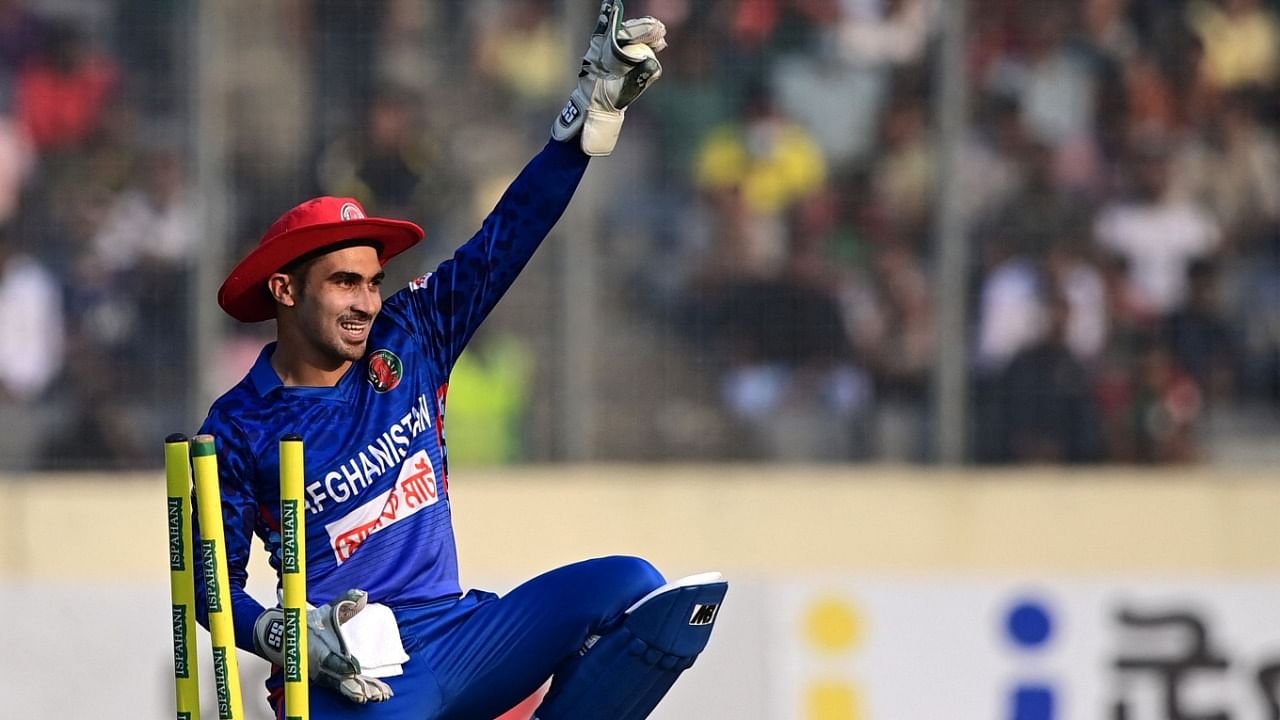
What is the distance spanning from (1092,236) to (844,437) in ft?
4.41

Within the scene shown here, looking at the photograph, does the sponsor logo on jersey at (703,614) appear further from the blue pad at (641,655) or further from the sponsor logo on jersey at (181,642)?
the sponsor logo on jersey at (181,642)

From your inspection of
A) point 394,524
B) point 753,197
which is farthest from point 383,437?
point 753,197

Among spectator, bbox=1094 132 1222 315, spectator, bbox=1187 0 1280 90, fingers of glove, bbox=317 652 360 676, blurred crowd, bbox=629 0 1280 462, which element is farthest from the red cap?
spectator, bbox=1187 0 1280 90

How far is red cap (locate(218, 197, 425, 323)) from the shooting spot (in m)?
4.84

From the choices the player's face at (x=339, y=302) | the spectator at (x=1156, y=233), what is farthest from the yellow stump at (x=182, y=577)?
the spectator at (x=1156, y=233)

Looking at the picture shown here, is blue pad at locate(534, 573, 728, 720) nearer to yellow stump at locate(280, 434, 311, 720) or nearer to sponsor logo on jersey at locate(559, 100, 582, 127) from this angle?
yellow stump at locate(280, 434, 311, 720)

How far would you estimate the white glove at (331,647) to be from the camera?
461 centimetres

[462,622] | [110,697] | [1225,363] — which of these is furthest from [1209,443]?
[462,622]

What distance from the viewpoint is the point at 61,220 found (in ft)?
29.3

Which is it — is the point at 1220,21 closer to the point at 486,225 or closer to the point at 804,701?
the point at 804,701

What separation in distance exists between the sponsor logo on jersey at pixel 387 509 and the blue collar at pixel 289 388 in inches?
8.6

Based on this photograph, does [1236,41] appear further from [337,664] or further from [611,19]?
[337,664]

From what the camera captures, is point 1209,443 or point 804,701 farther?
point 1209,443

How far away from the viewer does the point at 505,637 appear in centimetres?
489
